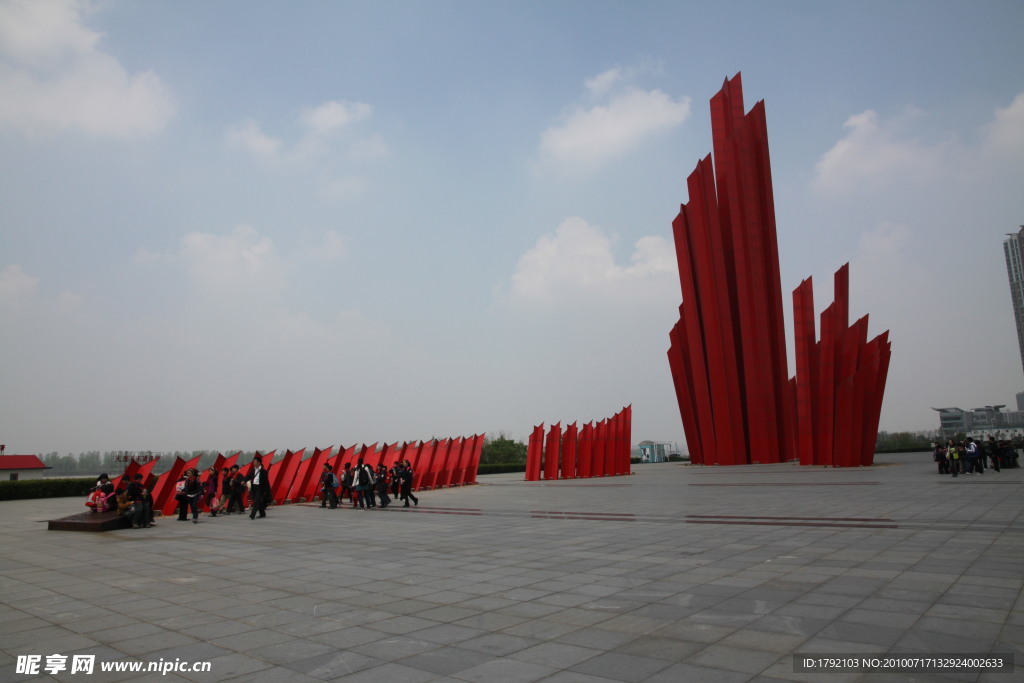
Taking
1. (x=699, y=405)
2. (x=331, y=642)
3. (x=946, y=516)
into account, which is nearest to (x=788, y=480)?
(x=946, y=516)

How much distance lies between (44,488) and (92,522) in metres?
16.0

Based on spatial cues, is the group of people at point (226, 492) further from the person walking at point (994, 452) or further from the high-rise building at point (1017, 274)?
the high-rise building at point (1017, 274)

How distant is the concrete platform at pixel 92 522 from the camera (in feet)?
37.1

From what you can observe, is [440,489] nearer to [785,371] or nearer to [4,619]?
[4,619]

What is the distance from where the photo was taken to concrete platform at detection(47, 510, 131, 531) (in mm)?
11305

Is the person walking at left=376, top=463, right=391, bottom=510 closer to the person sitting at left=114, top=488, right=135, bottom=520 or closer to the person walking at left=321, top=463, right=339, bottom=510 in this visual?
the person walking at left=321, top=463, right=339, bottom=510

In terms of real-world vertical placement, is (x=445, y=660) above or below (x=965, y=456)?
below

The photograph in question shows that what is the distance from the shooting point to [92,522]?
11.3 metres

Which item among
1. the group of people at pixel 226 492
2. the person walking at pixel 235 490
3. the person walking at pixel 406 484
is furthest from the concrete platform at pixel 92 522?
the person walking at pixel 406 484

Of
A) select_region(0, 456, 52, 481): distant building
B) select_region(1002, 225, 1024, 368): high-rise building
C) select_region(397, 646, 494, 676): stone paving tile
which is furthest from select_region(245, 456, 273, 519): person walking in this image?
select_region(1002, 225, 1024, 368): high-rise building

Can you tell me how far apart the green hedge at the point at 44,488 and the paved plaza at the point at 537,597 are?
52.2 ft

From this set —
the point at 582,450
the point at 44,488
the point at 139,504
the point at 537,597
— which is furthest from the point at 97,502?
the point at 582,450

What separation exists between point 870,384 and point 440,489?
16103 millimetres

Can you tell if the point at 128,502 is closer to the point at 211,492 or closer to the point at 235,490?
the point at 211,492
